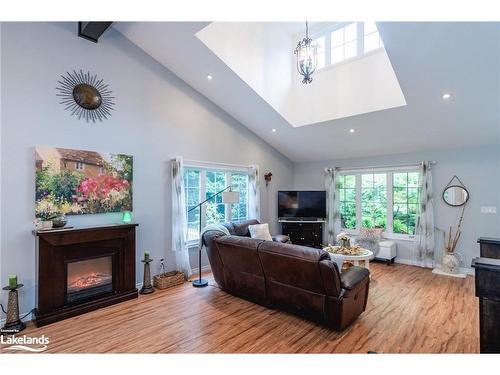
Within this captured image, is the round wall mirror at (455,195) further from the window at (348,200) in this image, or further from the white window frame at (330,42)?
the white window frame at (330,42)

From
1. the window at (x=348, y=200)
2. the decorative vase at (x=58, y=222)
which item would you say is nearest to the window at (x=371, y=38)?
the window at (x=348, y=200)

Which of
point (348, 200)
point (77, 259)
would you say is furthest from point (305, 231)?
point (77, 259)

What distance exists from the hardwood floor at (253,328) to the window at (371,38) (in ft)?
13.6

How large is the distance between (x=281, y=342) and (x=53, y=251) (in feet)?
9.40

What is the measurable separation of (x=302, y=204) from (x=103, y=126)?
4.64 metres

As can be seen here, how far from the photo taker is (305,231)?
247 inches

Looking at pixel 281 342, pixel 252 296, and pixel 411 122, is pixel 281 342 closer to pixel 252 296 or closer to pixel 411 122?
pixel 252 296

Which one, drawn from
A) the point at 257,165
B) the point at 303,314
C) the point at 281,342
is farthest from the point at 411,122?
the point at 281,342

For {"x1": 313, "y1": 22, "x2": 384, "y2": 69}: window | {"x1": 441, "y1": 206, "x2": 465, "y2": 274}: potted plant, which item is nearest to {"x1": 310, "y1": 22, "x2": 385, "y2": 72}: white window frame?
{"x1": 313, "y1": 22, "x2": 384, "y2": 69}: window

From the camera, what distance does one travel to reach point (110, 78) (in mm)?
3826

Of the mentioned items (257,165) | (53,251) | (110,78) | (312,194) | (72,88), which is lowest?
(53,251)

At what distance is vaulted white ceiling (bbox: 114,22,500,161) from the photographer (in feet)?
9.66

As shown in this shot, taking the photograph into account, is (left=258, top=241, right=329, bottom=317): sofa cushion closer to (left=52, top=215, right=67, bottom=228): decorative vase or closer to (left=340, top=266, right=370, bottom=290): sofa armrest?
(left=340, top=266, right=370, bottom=290): sofa armrest

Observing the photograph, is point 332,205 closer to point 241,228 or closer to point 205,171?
point 241,228
